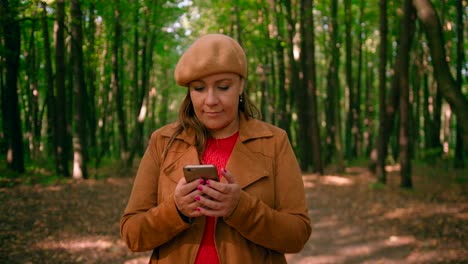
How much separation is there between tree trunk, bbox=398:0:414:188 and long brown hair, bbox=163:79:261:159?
11.2 meters

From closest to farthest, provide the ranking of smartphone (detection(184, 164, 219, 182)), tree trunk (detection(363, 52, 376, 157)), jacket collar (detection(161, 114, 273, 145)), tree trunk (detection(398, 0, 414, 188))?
smartphone (detection(184, 164, 219, 182))
jacket collar (detection(161, 114, 273, 145))
tree trunk (detection(398, 0, 414, 188))
tree trunk (detection(363, 52, 376, 157))

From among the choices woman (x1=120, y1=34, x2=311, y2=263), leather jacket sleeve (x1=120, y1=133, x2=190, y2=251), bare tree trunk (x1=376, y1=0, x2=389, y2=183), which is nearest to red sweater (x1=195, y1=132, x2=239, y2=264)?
woman (x1=120, y1=34, x2=311, y2=263)

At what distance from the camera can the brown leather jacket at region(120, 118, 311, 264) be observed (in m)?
1.89

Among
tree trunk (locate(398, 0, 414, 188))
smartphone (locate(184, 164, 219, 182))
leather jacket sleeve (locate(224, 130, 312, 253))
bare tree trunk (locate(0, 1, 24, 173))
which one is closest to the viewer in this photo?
smartphone (locate(184, 164, 219, 182))

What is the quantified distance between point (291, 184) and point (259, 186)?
6.5 inches

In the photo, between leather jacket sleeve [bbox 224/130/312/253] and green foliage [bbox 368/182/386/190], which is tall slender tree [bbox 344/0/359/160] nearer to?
green foliage [bbox 368/182/386/190]

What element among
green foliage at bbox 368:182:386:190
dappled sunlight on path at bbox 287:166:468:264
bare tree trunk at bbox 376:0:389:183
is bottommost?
green foliage at bbox 368:182:386:190

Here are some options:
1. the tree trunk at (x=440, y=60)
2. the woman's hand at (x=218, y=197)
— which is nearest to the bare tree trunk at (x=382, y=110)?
the tree trunk at (x=440, y=60)

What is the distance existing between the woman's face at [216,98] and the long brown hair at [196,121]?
0.18 ft

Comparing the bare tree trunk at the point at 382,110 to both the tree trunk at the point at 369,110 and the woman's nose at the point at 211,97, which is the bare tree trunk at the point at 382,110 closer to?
the tree trunk at the point at 369,110

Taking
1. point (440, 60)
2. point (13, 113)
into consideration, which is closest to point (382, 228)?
point (440, 60)

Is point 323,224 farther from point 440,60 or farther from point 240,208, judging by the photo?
point 240,208

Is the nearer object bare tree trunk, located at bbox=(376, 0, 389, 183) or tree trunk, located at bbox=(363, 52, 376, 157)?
bare tree trunk, located at bbox=(376, 0, 389, 183)

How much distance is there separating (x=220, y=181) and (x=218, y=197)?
0.92 feet
